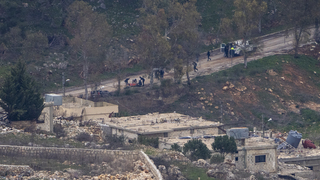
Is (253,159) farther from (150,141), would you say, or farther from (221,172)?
(221,172)

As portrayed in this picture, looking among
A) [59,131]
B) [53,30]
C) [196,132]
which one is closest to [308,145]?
[196,132]

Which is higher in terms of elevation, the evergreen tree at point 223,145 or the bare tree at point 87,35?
the bare tree at point 87,35

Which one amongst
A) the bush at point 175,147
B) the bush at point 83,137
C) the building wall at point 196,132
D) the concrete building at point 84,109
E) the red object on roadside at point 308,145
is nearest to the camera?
the bush at point 175,147

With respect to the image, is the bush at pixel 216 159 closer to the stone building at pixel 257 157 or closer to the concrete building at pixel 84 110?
the stone building at pixel 257 157

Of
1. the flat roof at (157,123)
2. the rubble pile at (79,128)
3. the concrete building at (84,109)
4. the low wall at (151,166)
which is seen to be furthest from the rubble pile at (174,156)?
the concrete building at (84,109)

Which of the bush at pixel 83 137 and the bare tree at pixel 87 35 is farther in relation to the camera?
the bare tree at pixel 87 35

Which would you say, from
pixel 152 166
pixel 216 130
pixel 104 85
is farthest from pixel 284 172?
pixel 104 85

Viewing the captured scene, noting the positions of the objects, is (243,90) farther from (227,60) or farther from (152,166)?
(152,166)
